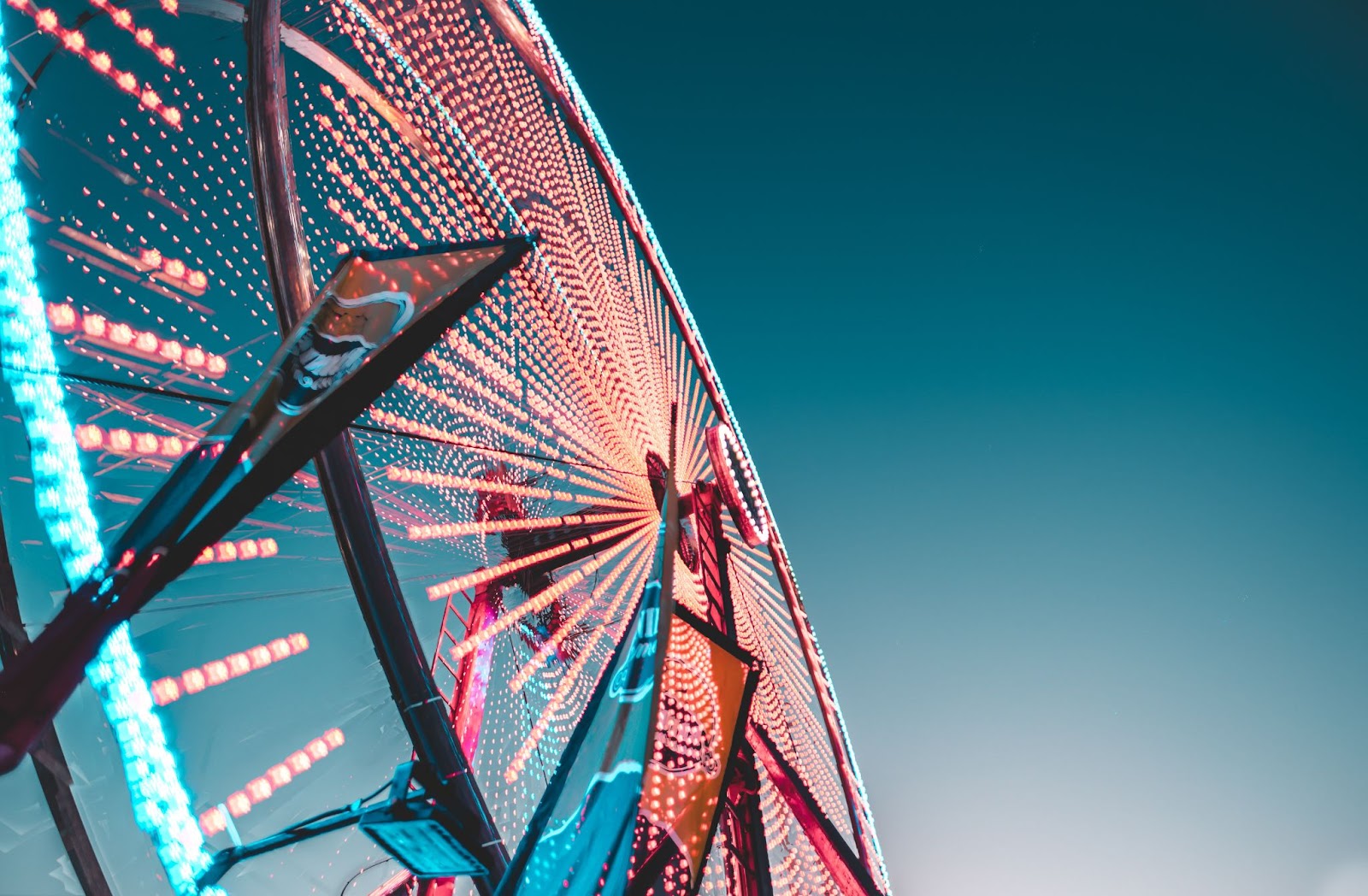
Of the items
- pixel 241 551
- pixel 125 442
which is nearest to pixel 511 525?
pixel 241 551

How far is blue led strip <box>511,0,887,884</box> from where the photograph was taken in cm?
607

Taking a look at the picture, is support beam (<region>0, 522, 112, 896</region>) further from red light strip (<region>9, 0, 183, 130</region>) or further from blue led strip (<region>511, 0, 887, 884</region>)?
blue led strip (<region>511, 0, 887, 884</region>)

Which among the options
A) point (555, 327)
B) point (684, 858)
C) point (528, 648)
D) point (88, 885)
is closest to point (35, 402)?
point (88, 885)

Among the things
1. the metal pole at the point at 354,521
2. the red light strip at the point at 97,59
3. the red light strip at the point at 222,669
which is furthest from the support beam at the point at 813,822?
the red light strip at the point at 97,59

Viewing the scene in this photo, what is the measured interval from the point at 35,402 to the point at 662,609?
3124 millimetres

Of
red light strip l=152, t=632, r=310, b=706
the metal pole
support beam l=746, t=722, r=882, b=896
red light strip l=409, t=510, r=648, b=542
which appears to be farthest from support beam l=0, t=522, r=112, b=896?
support beam l=746, t=722, r=882, b=896

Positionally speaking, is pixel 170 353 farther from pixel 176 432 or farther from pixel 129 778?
pixel 129 778

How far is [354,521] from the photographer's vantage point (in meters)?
4.11

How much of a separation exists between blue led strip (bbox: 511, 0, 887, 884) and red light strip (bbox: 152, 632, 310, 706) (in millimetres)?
5352

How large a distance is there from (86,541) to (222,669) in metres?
1.22

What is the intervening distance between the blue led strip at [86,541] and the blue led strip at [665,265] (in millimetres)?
4451

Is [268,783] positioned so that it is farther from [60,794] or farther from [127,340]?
[127,340]

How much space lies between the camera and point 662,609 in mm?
3654

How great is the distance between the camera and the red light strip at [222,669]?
3424mm
